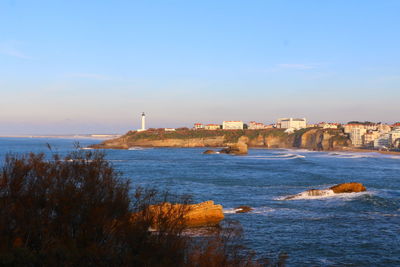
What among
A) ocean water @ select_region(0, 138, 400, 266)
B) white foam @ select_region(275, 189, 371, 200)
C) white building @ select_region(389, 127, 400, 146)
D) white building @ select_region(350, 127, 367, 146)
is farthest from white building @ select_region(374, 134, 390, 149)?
white foam @ select_region(275, 189, 371, 200)

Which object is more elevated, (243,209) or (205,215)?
(205,215)

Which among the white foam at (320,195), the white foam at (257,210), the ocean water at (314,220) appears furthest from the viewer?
the white foam at (320,195)

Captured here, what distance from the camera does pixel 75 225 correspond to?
12188 millimetres

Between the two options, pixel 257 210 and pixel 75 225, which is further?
pixel 257 210

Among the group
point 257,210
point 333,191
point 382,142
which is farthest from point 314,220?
point 382,142

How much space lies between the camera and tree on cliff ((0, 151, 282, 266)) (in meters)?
10.8

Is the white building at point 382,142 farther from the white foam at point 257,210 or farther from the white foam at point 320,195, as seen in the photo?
the white foam at point 257,210

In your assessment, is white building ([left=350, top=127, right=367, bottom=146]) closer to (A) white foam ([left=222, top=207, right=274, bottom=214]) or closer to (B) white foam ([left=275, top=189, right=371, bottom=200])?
(B) white foam ([left=275, top=189, right=371, bottom=200])

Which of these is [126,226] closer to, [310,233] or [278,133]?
[310,233]

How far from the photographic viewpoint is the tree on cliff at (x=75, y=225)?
10.8 metres

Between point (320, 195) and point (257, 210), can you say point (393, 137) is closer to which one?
point (320, 195)

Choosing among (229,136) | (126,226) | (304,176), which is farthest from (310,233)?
(229,136)

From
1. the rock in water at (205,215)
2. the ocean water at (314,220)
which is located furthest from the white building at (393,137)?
the rock in water at (205,215)

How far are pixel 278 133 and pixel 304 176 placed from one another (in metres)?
137
